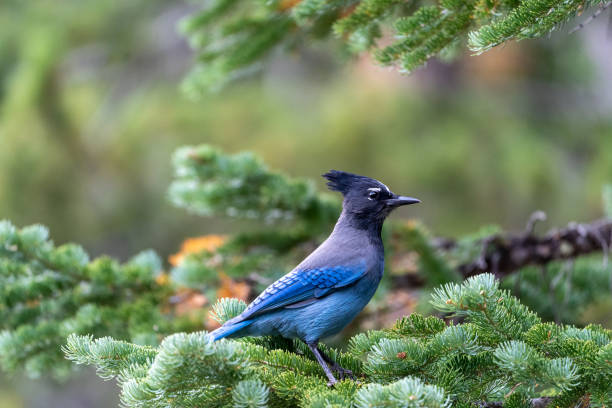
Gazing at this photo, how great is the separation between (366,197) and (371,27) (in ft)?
2.42

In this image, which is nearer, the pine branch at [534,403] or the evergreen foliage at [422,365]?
the evergreen foliage at [422,365]

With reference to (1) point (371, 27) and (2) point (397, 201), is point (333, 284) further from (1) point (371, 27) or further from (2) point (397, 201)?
(1) point (371, 27)

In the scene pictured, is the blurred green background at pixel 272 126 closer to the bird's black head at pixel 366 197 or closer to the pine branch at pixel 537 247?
the pine branch at pixel 537 247

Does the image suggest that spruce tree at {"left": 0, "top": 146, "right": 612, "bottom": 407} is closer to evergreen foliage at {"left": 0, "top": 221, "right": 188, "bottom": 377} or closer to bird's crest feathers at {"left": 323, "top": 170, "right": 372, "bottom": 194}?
evergreen foliage at {"left": 0, "top": 221, "right": 188, "bottom": 377}

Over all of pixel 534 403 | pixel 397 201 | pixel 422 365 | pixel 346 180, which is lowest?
pixel 534 403

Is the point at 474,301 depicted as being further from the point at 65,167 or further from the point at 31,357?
the point at 65,167

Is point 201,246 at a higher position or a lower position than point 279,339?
higher

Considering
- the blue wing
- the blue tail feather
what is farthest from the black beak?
the blue tail feather

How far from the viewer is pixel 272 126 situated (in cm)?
607

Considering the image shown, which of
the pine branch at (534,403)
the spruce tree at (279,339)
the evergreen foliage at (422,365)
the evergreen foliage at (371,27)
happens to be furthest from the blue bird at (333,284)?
the evergreen foliage at (371,27)

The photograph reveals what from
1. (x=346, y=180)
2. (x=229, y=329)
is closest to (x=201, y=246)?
(x=346, y=180)

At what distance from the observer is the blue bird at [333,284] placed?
226 cm

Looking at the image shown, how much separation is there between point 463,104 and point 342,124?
1087 millimetres

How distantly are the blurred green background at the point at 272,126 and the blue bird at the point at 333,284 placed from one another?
2.27 metres
